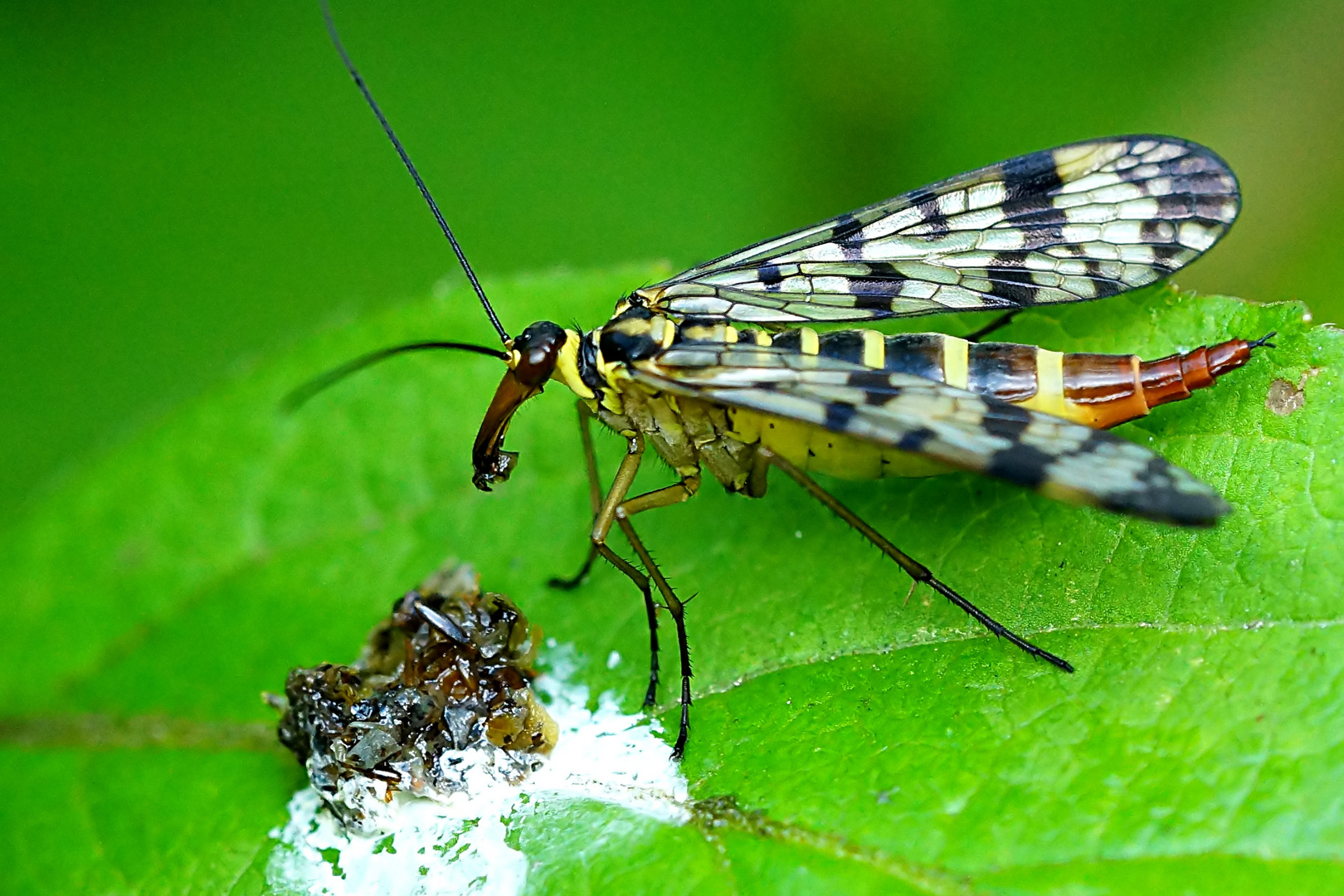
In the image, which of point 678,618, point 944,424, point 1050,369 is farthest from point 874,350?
point 678,618

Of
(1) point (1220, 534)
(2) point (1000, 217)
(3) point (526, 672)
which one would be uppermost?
(2) point (1000, 217)

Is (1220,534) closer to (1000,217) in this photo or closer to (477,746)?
(1000,217)

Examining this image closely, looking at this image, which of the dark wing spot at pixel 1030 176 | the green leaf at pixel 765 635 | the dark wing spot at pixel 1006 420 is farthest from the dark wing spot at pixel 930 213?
the dark wing spot at pixel 1006 420

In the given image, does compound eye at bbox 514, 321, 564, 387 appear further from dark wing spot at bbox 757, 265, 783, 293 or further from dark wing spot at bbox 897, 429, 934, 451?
dark wing spot at bbox 897, 429, 934, 451

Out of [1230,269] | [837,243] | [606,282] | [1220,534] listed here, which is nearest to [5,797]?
[606,282]

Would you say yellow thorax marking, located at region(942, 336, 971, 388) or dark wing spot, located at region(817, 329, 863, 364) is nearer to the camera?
yellow thorax marking, located at region(942, 336, 971, 388)

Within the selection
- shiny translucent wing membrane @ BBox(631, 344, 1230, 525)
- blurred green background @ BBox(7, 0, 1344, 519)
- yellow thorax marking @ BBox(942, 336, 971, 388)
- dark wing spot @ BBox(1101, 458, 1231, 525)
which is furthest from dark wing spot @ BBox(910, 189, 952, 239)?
blurred green background @ BBox(7, 0, 1344, 519)
